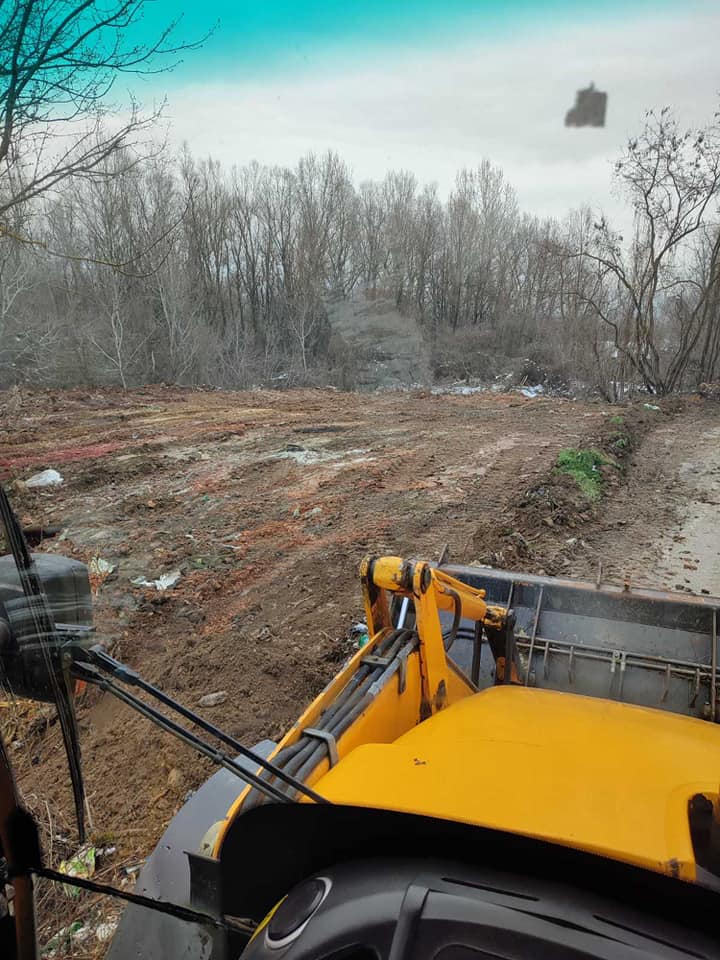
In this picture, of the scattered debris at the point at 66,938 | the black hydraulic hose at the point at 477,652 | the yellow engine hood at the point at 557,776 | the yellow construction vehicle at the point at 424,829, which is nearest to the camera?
the yellow construction vehicle at the point at 424,829

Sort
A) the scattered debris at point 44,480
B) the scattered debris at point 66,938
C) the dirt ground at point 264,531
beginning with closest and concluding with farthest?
the scattered debris at point 66,938 → the dirt ground at point 264,531 → the scattered debris at point 44,480

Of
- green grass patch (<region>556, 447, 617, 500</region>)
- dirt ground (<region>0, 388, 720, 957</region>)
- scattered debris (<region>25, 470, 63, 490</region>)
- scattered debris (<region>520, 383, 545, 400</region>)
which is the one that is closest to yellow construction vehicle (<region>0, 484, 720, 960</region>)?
dirt ground (<region>0, 388, 720, 957</region>)

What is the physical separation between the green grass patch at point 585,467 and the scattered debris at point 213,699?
5.24 metres

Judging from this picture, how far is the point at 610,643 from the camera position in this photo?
3.38 meters

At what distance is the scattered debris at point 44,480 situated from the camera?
825 cm

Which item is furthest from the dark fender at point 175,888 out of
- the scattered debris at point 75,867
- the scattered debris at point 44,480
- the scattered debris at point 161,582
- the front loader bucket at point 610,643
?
the scattered debris at point 44,480

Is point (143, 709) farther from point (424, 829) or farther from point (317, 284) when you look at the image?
point (317, 284)

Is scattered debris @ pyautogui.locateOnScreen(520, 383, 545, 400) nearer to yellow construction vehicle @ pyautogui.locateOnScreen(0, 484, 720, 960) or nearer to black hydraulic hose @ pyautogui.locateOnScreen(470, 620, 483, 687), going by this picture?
black hydraulic hose @ pyautogui.locateOnScreen(470, 620, 483, 687)

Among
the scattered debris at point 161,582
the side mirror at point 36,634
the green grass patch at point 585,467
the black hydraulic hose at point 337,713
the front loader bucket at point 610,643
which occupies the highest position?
the side mirror at point 36,634

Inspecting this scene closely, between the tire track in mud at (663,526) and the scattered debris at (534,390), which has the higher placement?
the tire track in mud at (663,526)

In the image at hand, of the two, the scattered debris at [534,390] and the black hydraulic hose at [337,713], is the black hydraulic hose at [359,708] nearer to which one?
the black hydraulic hose at [337,713]

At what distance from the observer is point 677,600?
10.7 ft

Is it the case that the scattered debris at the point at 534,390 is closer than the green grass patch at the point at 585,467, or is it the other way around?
the green grass patch at the point at 585,467

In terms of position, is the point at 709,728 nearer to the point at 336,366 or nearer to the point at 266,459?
the point at 266,459
